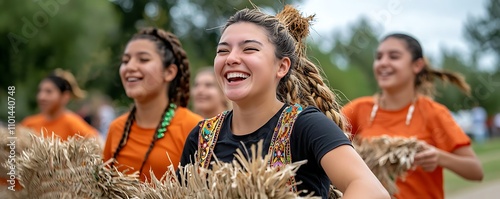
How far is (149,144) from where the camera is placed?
457 centimetres

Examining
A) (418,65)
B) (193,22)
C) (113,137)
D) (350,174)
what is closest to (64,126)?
(113,137)

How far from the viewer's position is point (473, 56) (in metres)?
55.1

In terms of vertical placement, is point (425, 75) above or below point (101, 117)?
above

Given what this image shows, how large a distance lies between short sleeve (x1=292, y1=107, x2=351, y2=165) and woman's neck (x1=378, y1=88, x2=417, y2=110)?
9.34ft

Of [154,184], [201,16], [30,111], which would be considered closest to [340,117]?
[154,184]

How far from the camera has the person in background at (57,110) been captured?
745cm

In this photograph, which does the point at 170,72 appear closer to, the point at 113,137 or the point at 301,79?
the point at 113,137

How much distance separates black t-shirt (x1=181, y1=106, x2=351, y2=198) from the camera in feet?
8.79

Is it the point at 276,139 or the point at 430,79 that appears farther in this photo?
the point at 430,79

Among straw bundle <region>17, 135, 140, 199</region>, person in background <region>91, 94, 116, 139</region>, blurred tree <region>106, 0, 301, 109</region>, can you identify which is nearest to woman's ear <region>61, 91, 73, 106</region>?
person in background <region>91, 94, 116, 139</region>

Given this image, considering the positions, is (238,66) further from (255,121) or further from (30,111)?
(30,111)

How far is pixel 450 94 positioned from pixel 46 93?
43.8 metres

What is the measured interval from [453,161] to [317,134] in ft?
8.66

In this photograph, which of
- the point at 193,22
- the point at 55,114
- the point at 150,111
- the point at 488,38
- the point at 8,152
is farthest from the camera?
the point at 488,38
